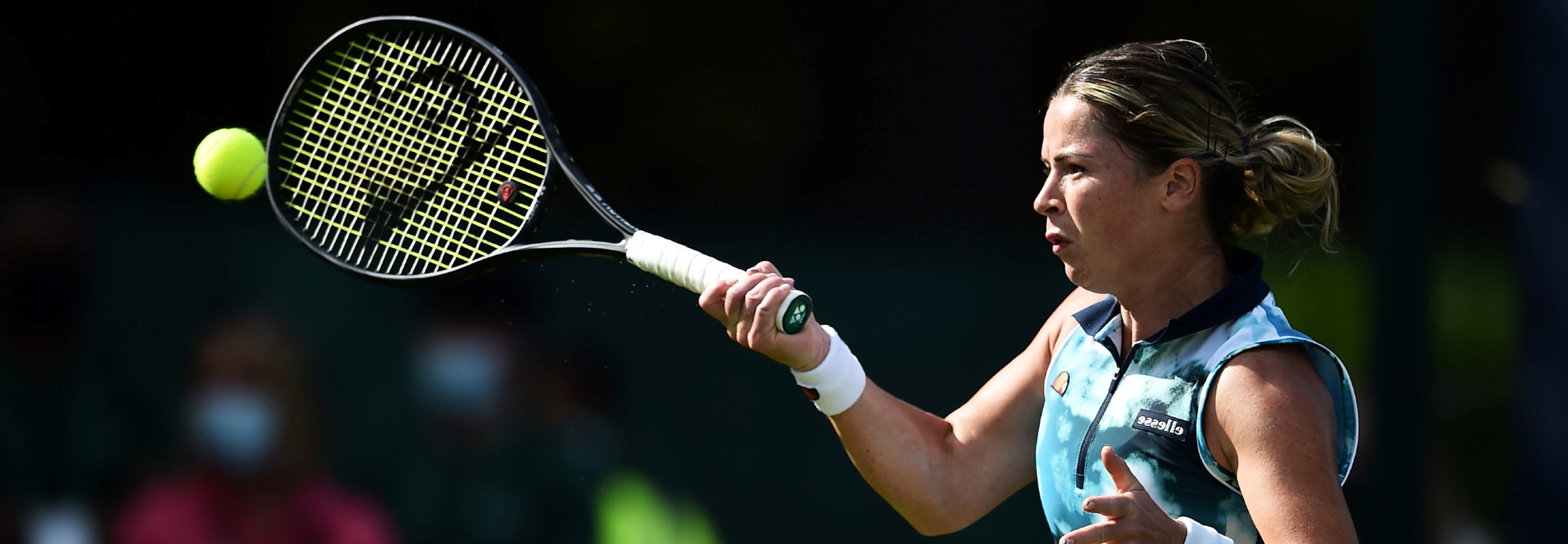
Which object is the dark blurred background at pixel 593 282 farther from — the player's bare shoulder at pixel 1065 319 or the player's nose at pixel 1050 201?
the player's nose at pixel 1050 201

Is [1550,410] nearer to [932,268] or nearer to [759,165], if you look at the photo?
[932,268]

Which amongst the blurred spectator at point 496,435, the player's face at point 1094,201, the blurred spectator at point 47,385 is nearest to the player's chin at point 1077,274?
the player's face at point 1094,201

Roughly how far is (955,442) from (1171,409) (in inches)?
18.0

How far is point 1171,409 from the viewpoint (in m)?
1.68

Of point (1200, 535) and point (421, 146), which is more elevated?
point (421, 146)

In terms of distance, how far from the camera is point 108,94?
368 centimetres

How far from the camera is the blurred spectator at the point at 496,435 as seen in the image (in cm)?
369

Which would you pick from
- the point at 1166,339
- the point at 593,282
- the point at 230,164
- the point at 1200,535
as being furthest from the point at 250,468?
the point at 1200,535

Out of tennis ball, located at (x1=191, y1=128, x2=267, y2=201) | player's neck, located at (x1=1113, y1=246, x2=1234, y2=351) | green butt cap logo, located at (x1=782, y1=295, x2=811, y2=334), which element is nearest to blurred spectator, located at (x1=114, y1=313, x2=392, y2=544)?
tennis ball, located at (x1=191, y1=128, x2=267, y2=201)

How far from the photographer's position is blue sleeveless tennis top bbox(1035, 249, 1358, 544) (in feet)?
5.41

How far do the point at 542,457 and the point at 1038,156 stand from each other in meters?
1.50

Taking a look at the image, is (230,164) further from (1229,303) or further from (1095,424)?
(1229,303)

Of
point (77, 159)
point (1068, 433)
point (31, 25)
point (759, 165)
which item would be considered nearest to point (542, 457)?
point (759, 165)

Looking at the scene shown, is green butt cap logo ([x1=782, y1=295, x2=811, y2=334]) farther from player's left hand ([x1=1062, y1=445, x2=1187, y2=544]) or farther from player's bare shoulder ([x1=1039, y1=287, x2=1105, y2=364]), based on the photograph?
player's left hand ([x1=1062, y1=445, x2=1187, y2=544])
